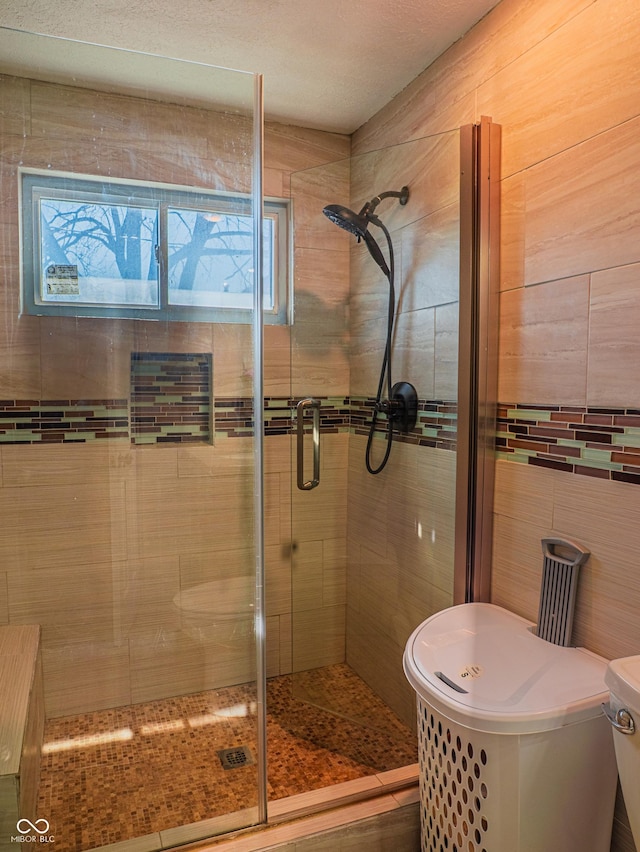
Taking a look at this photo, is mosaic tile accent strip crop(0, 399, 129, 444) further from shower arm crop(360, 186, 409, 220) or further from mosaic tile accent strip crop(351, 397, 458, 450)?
shower arm crop(360, 186, 409, 220)

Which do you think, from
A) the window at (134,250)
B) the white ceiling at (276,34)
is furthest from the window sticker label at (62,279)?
the white ceiling at (276,34)

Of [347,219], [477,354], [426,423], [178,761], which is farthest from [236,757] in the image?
[347,219]

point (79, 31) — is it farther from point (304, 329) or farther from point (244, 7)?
point (304, 329)

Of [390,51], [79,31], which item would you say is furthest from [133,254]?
[390,51]

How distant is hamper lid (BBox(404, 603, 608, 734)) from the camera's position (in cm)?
119

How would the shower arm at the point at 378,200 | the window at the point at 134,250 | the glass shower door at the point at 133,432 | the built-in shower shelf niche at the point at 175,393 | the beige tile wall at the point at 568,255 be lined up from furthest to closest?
1. the shower arm at the point at 378,200
2. the built-in shower shelf niche at the point at 175,393
3. the window at the point at 134,250
4. the glass shower door at the point at 133,432
5. the beige tile wall at the point at 568,255

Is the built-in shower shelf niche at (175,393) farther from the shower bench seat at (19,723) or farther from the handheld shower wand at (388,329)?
the shower bench seat at (19,723)

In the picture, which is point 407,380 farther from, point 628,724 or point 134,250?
point 628,724

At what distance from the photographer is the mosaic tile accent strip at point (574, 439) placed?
1.30m

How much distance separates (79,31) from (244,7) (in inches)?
22.0

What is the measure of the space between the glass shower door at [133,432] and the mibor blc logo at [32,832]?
0.06ft

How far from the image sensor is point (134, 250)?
172 centimetres

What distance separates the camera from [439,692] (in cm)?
128

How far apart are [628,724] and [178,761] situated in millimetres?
1221
